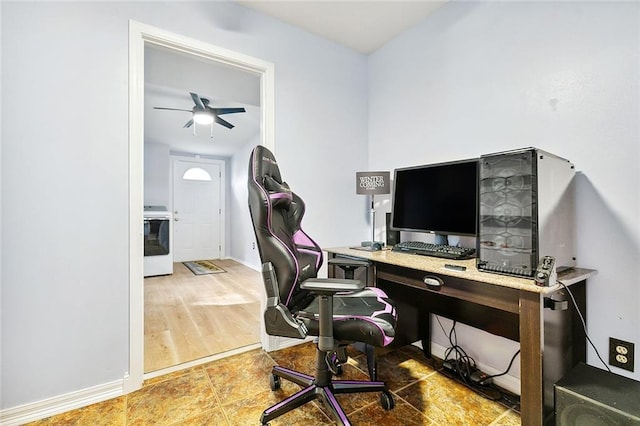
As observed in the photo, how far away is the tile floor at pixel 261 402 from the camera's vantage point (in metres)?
1.39

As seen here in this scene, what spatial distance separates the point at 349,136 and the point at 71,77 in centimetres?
198

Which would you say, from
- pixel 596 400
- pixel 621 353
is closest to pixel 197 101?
pixel 596 400

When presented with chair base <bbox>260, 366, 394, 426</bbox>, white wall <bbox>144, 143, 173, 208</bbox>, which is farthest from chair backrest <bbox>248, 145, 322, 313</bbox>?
white wall <bbox>144, 143, 173, 208</bbox>

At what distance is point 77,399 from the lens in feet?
4.99

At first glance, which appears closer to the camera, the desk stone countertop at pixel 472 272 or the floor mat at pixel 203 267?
the desk stone countertop at pixel 472 272

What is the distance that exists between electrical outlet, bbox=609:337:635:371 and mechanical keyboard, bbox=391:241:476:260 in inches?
27.7

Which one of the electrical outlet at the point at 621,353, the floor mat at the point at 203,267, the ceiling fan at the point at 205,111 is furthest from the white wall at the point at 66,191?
the floor mat at the point at 203,267

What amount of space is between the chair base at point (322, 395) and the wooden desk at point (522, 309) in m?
0.57

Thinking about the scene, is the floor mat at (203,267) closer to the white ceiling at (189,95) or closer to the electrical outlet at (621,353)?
the white ceiling at (189,95)

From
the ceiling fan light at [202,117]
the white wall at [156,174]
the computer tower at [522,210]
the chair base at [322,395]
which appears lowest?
the chair base at [322,395]

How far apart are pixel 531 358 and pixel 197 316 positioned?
2.80 m

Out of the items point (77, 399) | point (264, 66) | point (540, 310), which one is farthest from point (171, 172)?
point (540, 310)

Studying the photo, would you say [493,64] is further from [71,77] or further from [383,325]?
[71,77]

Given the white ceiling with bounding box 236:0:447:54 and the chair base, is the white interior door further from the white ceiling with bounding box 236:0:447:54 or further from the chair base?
the chair base
